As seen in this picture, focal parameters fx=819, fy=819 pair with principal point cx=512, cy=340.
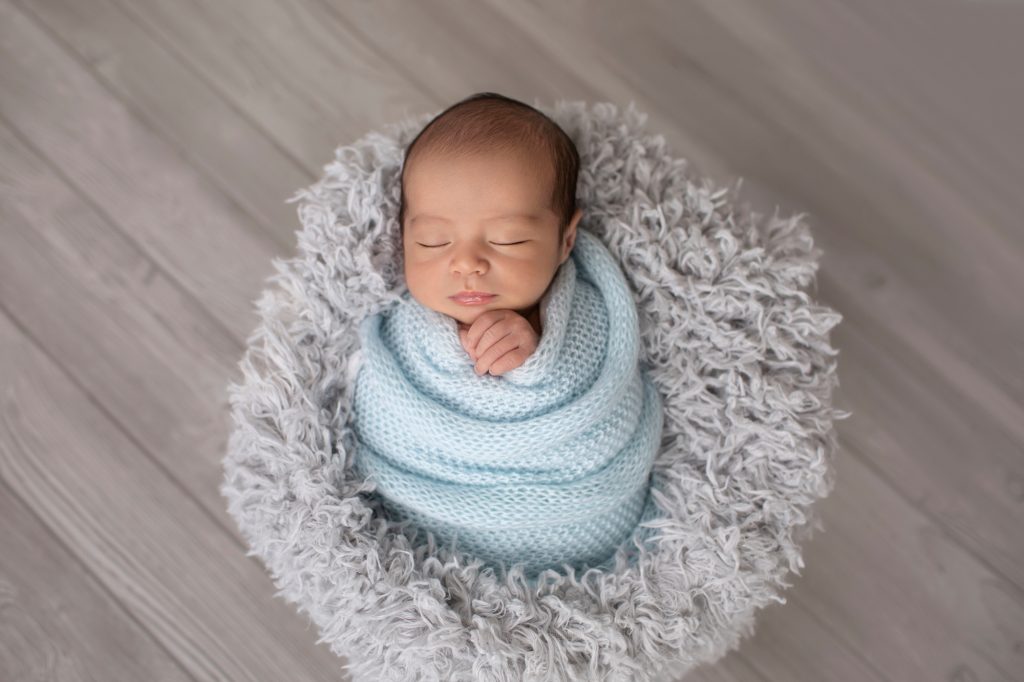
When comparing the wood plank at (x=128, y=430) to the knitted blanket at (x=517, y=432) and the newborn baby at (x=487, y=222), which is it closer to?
the knitted blanket at (x=517, y=432)

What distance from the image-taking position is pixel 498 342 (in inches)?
37.7

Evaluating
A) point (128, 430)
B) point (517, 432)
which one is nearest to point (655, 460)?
point (517, 432)

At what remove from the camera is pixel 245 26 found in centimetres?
138

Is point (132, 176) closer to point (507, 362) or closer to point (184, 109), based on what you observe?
point (184, 109)

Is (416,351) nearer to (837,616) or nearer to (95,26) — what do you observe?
(837,616)

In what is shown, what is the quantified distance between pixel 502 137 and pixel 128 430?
28.8 inches

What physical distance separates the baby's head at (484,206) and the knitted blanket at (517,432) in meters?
0.06

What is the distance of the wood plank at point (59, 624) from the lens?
1138mm

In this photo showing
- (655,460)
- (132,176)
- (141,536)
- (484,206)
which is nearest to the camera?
(484,206)

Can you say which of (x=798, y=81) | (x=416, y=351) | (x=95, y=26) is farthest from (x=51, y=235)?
(x=798, y=81)

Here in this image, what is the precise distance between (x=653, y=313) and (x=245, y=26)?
2.83 feet

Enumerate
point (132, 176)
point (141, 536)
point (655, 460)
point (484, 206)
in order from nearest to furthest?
point (484, 206), point (655, 460), point (141, 536), point (132, 176)

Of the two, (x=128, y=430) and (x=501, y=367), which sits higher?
(x=501, y=367)

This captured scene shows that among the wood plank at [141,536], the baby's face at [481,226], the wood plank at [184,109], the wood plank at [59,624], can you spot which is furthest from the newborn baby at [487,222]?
the wood plank at [59,624]
